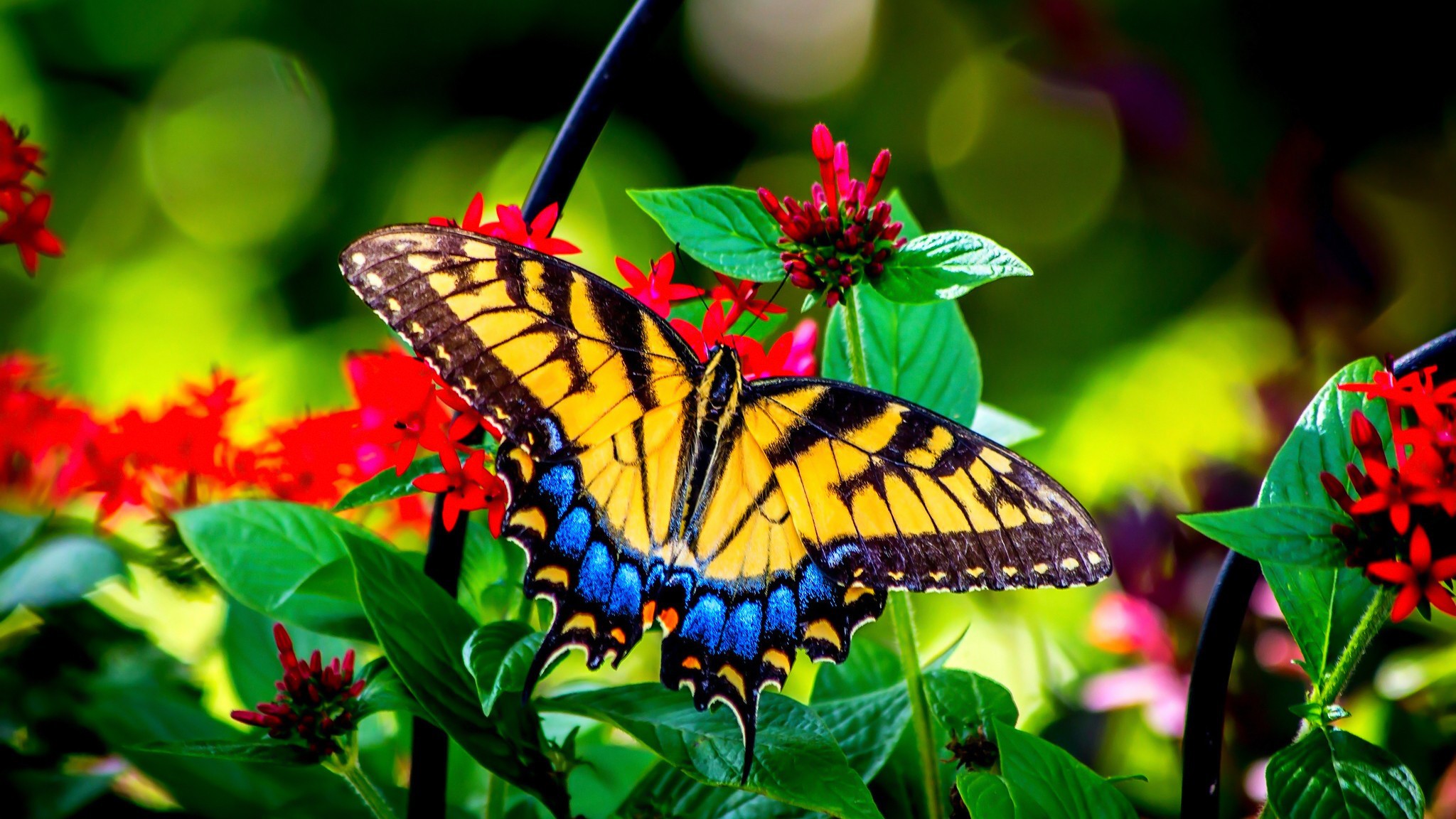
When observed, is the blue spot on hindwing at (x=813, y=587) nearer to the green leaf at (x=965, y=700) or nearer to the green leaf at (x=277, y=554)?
the green leaf at (x=965, y=700)

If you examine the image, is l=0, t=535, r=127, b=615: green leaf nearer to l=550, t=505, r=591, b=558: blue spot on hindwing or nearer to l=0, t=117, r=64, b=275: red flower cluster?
l=0, t=117, r=64, b=275: red flower cluster

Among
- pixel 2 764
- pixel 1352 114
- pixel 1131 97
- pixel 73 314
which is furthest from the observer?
pixel 73 314

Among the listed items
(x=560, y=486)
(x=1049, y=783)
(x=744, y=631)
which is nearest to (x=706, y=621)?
(x=744, y=631)

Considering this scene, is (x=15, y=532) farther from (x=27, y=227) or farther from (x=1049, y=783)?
(x=1049, y=783)

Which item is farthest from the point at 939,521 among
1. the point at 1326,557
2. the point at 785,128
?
the point at 785,128

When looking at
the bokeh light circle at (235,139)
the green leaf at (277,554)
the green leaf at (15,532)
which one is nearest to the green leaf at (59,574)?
the green leaf at (15,532)

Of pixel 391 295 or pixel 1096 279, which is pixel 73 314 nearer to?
pixel 391 295
